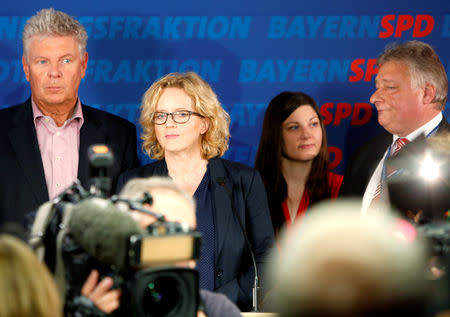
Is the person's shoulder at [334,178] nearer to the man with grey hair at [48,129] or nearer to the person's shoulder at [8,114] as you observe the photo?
the man with grey hair at [48,129]

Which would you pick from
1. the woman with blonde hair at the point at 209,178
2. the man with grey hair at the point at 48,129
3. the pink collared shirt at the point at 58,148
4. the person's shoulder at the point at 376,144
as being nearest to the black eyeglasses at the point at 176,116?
the woman with blonde hair at the point at 209,178

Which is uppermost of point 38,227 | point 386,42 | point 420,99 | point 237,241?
point 386,42

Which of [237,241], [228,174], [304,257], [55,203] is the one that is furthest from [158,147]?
[304,257]

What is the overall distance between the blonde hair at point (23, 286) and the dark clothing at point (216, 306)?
2.69 feet

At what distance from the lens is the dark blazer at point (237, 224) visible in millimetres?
2561

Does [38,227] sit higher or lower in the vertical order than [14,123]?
lower

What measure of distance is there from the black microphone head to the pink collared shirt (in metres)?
1.76

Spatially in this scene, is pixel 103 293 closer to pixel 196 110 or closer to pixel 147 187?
pixel 147 187

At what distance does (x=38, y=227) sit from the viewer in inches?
55.0

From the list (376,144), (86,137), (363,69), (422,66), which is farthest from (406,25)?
(86,137)

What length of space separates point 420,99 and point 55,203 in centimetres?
216

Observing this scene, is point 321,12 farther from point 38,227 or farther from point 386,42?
point 38,227

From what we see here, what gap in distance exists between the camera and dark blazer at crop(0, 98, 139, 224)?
283 centimetres

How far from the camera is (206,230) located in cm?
262
